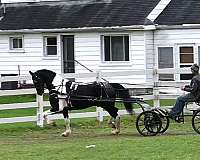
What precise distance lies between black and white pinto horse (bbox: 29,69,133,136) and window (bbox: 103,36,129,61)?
47.1 feet

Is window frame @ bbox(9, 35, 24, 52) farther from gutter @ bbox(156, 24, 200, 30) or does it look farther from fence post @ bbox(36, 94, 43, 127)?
fence post @ bbox(36, 94, 43, 127)

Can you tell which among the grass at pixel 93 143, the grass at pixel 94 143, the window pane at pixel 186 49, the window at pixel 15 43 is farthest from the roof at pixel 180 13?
the grass at pixel 93 143

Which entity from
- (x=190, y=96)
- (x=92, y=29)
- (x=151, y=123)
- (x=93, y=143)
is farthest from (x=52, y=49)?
(x=93, y=143)

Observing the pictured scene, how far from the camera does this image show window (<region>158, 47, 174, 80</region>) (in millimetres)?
30234

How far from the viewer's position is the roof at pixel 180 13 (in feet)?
96.7

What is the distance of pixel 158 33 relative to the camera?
30203mm

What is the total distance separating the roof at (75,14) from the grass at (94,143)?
1172cm

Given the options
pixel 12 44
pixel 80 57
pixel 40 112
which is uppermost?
pixel 12 44

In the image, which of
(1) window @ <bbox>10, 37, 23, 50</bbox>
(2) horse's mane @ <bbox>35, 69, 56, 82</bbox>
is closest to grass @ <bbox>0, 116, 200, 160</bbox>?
(2) horse's mane @ <bbox>35, 69, 56, 82</bbox>

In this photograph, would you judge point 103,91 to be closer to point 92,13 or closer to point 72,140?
point 72,140

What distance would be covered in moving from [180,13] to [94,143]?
16560 mm

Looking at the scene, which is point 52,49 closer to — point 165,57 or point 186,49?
point 165,57

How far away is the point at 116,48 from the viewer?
31500 mm

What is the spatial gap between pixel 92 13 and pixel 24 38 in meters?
3.57
